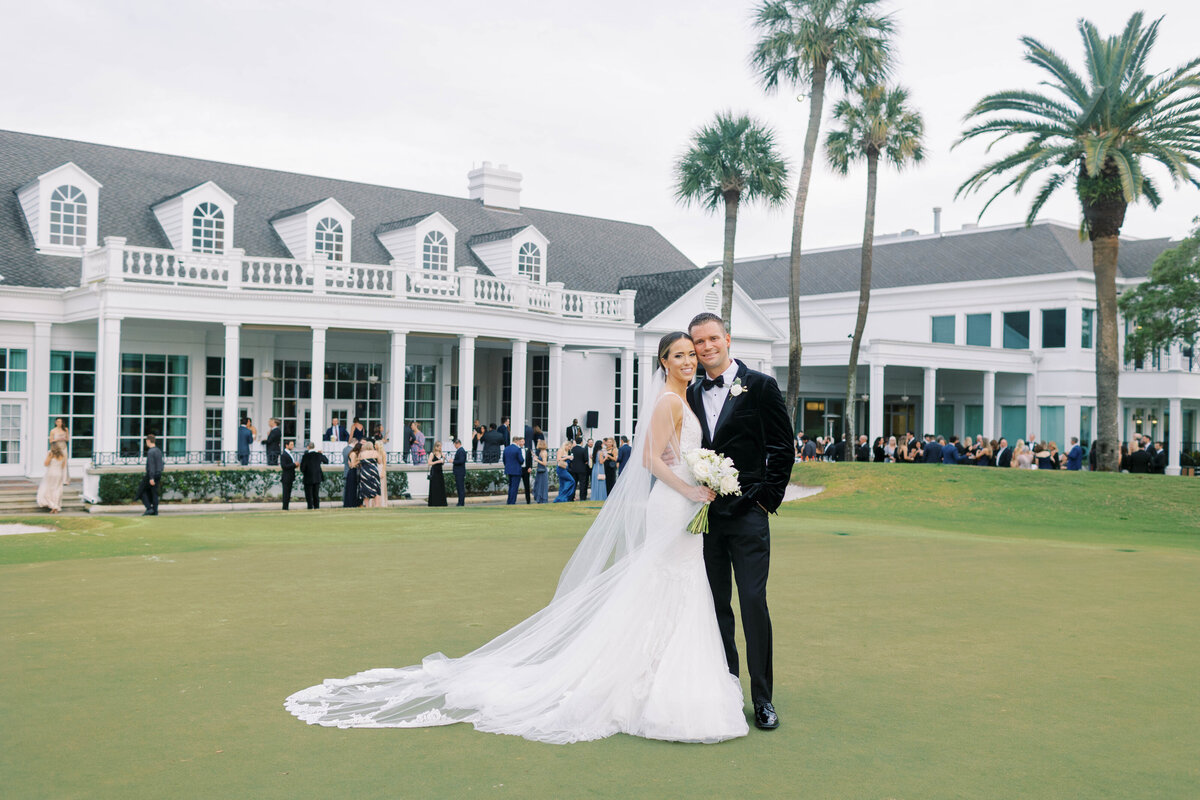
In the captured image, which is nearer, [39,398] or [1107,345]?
[39,398]

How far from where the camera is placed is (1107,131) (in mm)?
24938

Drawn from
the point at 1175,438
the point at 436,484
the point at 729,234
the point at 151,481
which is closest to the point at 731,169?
the point at 729,234

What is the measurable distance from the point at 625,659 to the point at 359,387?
25856 mm

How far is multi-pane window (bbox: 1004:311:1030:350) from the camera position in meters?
43.0

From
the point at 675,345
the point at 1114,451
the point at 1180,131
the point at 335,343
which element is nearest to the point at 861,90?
the point at 1180,131

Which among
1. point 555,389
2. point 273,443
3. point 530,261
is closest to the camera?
point 273,443

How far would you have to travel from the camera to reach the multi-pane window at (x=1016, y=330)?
43000mm

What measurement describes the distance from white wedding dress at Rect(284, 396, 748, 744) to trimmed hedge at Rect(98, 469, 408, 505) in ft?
62.9

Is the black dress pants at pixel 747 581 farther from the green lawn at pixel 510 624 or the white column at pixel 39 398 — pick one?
the white column at pixel 39 398

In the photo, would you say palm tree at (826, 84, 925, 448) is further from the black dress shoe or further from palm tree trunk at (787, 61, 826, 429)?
the black dress shoe

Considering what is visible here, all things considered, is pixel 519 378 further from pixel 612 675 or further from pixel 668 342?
pixel 612 675

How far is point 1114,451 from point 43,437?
86.4 ft

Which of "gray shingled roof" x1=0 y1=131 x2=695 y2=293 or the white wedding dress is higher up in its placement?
"gray shingled roof" x1=0 y1=131 x2=695 y2=293

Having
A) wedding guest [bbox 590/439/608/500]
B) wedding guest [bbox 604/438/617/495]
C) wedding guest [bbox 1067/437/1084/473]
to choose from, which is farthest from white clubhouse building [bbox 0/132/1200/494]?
wedding guest [bbox 1067/437/1084/473]
